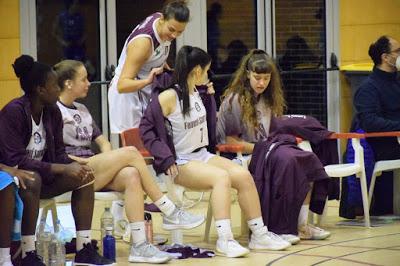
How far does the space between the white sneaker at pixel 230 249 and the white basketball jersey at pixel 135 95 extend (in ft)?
3.46

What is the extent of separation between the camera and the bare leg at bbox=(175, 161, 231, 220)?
6613 mm

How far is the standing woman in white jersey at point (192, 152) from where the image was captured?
21.9 feet

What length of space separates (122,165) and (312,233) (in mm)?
1440

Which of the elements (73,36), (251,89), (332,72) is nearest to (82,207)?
(251,89)

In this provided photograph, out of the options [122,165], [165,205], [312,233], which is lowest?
[312,233]

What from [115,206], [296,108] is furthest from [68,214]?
[296,108]

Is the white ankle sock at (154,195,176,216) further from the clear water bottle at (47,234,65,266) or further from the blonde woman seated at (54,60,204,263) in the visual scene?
the clear water bottle at (47,234,65,266)

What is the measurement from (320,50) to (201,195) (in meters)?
2.27

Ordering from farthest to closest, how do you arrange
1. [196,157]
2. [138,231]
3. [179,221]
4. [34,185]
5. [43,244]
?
[196,157] → [179,221] → [138,231] → [43,244] → [34,185]

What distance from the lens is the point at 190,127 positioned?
270 inches

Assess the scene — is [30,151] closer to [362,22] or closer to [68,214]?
[68,214]

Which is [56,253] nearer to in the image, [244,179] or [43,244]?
[43,244]

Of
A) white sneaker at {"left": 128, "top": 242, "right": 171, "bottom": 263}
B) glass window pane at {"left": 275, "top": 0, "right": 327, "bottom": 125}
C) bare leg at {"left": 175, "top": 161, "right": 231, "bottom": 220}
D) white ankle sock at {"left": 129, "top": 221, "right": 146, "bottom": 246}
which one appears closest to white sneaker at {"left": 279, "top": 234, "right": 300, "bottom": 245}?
bare leg at {"left": 175, "top": 161, "right": 231, "bottom": 220}

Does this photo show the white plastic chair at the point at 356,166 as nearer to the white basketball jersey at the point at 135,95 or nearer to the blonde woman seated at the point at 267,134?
the blonde woman seated at the point at 267,134
